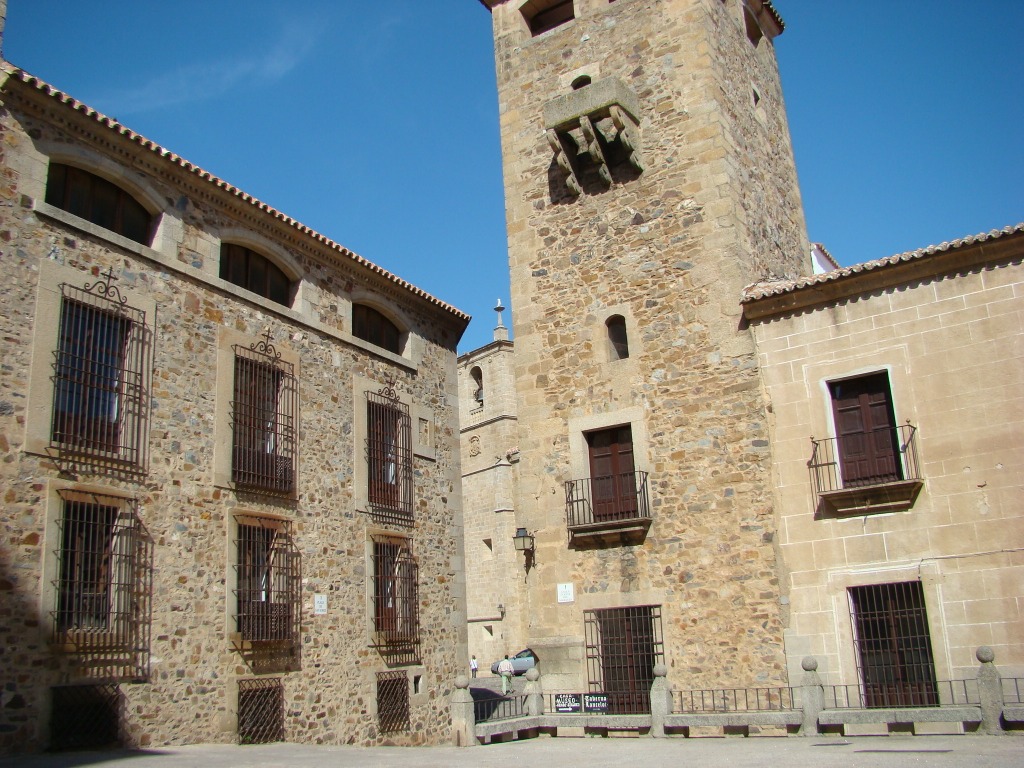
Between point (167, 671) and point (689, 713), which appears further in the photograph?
point (689, 713)

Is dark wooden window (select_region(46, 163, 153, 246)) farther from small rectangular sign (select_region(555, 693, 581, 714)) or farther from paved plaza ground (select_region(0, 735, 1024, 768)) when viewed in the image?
small rectangular sign (select_region(555, 693, 581, 714))

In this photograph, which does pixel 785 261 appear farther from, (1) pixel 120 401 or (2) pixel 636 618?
(1) pixel 120 401

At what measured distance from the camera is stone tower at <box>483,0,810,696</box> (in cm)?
1495

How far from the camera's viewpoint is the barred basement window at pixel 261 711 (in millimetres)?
13320

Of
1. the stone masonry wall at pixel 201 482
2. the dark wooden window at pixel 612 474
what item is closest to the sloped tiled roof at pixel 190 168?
the stone masonry wall at pixel 201 482

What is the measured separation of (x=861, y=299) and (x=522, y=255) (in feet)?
21.0

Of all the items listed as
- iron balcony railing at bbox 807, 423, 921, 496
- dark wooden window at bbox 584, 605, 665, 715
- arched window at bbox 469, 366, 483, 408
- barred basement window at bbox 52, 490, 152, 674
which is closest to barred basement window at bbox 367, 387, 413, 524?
dark wooden window at bbox 584, 605, 665, 715

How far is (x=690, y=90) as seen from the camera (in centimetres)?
1680

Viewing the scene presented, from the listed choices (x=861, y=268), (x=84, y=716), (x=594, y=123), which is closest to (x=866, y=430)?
(x=861, y=268)

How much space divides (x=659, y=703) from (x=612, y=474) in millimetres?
3929

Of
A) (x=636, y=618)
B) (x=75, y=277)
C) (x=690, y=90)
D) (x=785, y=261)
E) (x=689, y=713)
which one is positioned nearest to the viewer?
(x=75, y=277)

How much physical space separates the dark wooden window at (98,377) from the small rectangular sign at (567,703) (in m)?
7.65

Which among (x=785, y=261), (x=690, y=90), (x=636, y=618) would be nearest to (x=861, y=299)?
(x=785, y=261)

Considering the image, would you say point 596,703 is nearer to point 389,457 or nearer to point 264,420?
point 389,457
